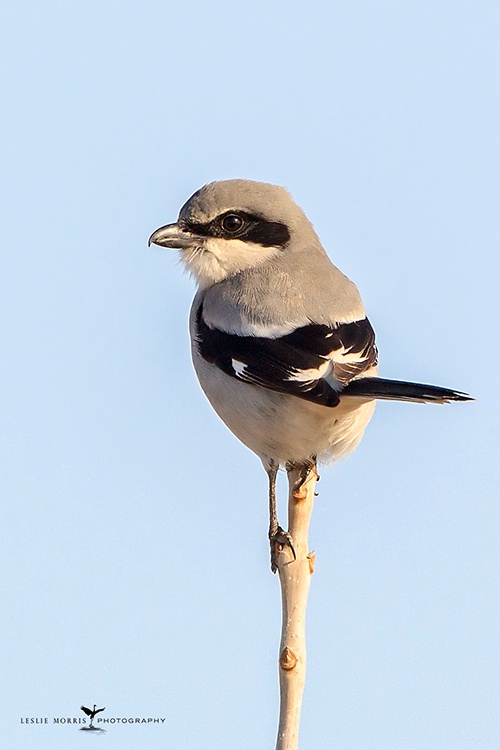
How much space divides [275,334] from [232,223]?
32.7 inches

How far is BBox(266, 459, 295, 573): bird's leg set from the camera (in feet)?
12.0

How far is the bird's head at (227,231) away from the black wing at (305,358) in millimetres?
531

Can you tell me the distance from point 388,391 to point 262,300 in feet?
2.49

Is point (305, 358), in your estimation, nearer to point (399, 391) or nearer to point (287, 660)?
point (399, 391)

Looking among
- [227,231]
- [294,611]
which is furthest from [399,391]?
[227,231]

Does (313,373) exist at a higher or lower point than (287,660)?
higher

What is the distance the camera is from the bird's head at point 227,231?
4.78 meters

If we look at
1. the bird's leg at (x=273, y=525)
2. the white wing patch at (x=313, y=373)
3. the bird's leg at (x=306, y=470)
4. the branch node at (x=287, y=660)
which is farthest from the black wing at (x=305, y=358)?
the branch node at (x=287, y=660)

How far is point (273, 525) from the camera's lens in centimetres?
419

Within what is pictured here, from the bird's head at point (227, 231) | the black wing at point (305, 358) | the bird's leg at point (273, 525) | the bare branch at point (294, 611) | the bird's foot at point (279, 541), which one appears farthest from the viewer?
the bird's head at point (227, 231)

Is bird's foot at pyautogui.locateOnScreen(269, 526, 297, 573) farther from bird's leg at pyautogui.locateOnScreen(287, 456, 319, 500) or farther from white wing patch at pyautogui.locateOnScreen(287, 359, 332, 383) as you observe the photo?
white wing patch at pyautogui.locateOnScreen(287, 359, 332, 383)

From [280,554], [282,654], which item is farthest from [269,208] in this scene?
[282,654]

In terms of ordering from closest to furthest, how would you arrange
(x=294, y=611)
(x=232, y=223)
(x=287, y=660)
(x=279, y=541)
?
1. (x=287, y=660)
2. (x=294, y=611)
3. (x=279, y=541)
4. (x=232, y=223)

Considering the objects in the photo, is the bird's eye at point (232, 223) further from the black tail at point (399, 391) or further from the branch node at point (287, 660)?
the branch node at point (287, 660)
